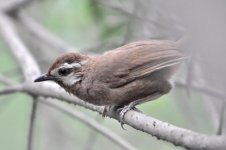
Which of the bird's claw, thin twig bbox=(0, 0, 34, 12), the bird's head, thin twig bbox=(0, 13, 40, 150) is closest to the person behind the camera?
the bird's claw

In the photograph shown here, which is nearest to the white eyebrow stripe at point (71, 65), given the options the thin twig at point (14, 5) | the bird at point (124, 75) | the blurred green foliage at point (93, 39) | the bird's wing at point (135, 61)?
the bird at point (124, 75)

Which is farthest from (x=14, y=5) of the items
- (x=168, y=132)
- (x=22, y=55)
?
(x=168, y=132)

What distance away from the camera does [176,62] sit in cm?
342

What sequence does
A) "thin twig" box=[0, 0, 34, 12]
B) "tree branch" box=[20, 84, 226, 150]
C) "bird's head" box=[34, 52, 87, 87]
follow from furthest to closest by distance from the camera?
"thin twig" box=[0, 0, 34, 12] → "bird's head" box=[34, 52, 87, 87] → "tree branch" box=[20, 84, 226, 150]

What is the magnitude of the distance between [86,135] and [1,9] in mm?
2069

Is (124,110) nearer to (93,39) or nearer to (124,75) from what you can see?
(124,75)

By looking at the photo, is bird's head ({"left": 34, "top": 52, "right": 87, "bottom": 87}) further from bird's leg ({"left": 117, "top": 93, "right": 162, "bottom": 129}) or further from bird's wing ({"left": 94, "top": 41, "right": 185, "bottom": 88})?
bird's leg ({"left": 117, "top": 93, "right": 162, "bottom": 129})

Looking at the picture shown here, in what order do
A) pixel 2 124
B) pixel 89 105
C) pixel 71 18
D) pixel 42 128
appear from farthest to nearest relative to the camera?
pixel 2 124 → pixel 42 128 → pixel 71 18 → pixel 89 105

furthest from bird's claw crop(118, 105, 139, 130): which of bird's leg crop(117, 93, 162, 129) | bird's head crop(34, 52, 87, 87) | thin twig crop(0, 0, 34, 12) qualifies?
thin twig crop(0, 0, 34, 12)

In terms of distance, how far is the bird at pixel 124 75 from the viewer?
3.49 meters

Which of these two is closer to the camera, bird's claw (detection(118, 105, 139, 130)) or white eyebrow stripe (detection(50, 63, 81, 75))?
bird's claw (detection(118, 105, 139, 130))

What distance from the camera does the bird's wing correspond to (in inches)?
136

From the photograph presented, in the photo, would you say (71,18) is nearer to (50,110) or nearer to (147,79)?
(50,110)

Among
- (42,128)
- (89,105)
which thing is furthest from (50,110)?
(89,105)
